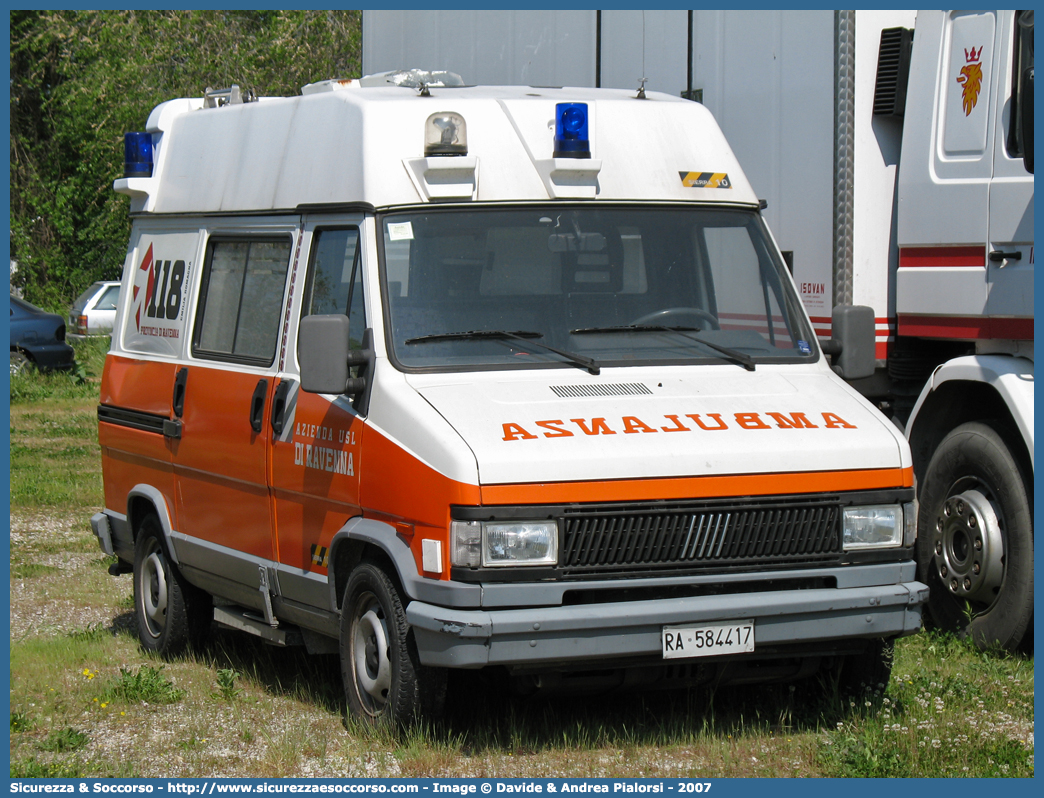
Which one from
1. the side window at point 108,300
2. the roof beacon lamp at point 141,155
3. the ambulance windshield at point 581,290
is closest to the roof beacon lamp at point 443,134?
the ambulance windshield at point 581,290

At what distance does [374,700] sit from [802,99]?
429 cm

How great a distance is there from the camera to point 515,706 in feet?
21.2

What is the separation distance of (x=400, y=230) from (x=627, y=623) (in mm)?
2029

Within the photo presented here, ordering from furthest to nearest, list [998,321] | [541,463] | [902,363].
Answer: [902,363] → [998,321] → [541,463]

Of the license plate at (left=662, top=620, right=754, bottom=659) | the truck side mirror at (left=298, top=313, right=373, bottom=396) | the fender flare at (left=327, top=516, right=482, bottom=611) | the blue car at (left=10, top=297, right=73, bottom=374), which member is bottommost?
the blue car at (left=10, top=297, right=73, bottom=374)

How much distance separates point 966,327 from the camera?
7.66 m

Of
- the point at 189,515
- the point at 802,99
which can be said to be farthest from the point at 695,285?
the point at 189,515

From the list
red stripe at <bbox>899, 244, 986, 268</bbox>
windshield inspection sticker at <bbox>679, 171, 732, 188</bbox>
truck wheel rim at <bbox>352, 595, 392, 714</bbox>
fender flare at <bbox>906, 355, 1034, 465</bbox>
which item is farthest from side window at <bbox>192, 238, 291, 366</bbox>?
fender flare at <bbox>906, 355, 1034, 465</bbox>

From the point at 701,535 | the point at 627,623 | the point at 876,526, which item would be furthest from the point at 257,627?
the point at 876,526

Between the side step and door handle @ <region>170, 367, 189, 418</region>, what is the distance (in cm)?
106

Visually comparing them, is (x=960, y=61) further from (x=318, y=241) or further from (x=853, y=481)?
(x=318, y=241)

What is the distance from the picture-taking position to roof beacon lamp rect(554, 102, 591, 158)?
659 cm

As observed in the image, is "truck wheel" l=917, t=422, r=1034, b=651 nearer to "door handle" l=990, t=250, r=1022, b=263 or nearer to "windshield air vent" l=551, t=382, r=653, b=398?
"door handle" l=990, t=250, r=1022, b=263

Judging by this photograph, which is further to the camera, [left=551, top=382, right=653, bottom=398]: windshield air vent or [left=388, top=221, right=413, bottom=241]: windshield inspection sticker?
[left=388, top=221, right=413, bottom=241]: windshield inspection sticker
